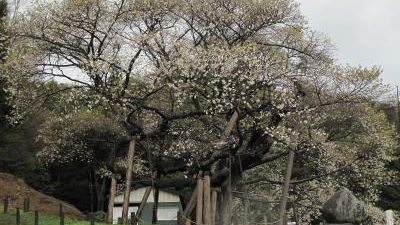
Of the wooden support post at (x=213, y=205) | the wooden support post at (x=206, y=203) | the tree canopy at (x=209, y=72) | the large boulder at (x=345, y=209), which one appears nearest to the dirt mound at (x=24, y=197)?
the tree canopy at (x=209, y=72)

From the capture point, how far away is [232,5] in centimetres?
2145

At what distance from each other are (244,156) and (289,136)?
8.60 feet

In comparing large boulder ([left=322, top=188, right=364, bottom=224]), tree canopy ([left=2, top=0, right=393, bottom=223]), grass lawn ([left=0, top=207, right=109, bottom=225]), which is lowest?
grass lawn ([left=0, top=207, right=109, bottom=225])

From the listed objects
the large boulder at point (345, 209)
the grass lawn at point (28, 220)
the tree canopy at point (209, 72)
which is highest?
the tree canopy at point (209, 72)

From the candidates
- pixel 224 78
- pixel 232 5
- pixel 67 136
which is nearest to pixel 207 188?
pixel 224 78

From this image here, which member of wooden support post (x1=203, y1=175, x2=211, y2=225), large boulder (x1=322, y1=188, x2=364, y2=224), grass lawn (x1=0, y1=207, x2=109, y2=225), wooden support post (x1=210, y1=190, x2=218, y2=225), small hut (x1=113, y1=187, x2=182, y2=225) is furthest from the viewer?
small hut (x1=113, y1=187, x2=182, y2=225)

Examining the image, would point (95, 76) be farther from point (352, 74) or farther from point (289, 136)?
point (352, 74)

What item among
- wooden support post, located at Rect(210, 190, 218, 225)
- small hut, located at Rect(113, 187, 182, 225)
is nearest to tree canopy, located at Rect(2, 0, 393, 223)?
wooden support post, located at Rect(210, 190, 218, 225)

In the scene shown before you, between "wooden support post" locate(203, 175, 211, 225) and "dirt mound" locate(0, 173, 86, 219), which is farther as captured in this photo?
"dirt mound" locate(0, 173, 86, 219)

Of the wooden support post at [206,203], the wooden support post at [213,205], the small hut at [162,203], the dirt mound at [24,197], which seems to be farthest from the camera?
the small hut at [162,203]

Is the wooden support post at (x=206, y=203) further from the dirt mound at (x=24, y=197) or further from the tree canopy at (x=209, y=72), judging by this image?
the dirt mound at (x=24, y=197)

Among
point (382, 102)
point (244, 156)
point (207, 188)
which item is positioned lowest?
point (207, 188)

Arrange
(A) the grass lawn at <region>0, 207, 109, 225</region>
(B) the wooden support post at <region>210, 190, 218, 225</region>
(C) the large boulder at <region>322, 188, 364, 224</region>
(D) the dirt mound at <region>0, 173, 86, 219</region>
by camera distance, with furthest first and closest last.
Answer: (D) the dirt mound at <region>0, 173, 86, 219</region> → (B) the wooden support post at <region>210, 190, 218, 225</region> → (A) the grass lawn at <region>0, 207, 109, 225</region> → (C) the large boulder at <region>322, 188, 364, 224</region>

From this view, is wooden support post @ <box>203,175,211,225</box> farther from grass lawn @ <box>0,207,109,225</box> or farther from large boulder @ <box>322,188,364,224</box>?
grass lawn @ <box>0,207,109,225</box>
